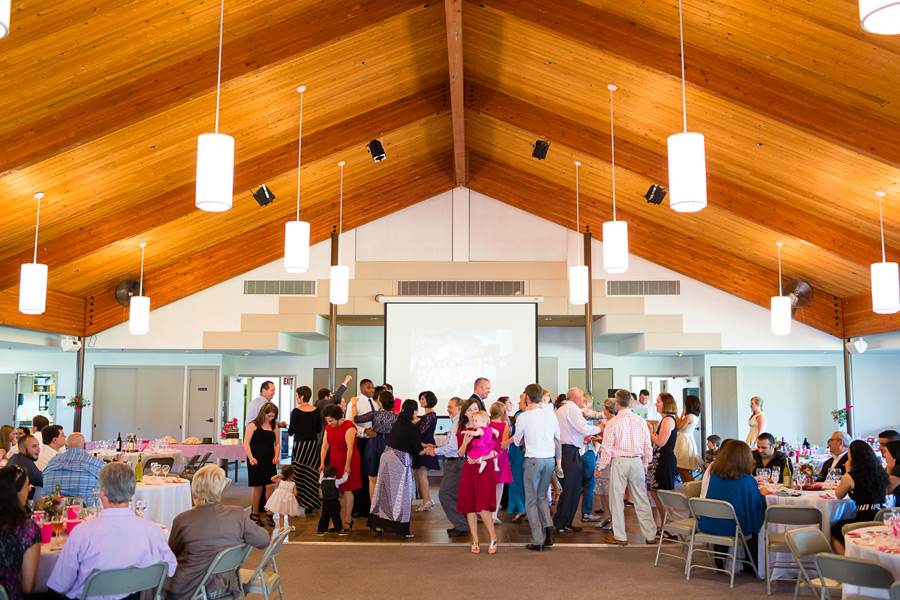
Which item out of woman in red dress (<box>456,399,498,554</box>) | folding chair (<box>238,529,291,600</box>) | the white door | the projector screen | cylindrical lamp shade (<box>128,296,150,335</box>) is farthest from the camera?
the white door

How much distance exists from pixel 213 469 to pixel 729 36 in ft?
18.6

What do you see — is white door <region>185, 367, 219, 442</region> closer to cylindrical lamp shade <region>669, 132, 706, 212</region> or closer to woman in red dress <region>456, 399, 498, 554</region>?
woman in red dress <region>456, 399, 498, 554</region>

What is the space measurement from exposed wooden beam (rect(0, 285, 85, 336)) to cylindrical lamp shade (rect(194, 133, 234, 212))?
6679mm

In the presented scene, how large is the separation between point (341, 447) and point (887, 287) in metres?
6.03

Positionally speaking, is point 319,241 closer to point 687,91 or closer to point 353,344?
point 353,344

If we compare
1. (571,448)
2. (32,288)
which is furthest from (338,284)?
(571,448)

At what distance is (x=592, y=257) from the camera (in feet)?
43.8

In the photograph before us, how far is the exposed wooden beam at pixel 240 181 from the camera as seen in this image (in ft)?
32.4

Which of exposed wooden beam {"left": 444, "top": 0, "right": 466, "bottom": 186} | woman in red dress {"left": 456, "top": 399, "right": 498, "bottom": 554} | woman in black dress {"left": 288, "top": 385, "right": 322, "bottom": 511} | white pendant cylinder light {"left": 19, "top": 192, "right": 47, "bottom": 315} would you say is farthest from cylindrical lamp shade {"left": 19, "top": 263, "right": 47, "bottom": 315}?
exposed wooden beam {"left": 444, "top": 0, "right": 466, "bottom": 186}

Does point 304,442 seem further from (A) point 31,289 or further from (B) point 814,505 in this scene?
(B) point 814,505

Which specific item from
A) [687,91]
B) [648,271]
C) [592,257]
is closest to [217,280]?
[592,257]

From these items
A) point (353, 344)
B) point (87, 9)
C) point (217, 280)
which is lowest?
point (353, 344)

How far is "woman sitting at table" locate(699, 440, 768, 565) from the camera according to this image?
5793 mm

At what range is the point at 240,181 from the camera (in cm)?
1018
